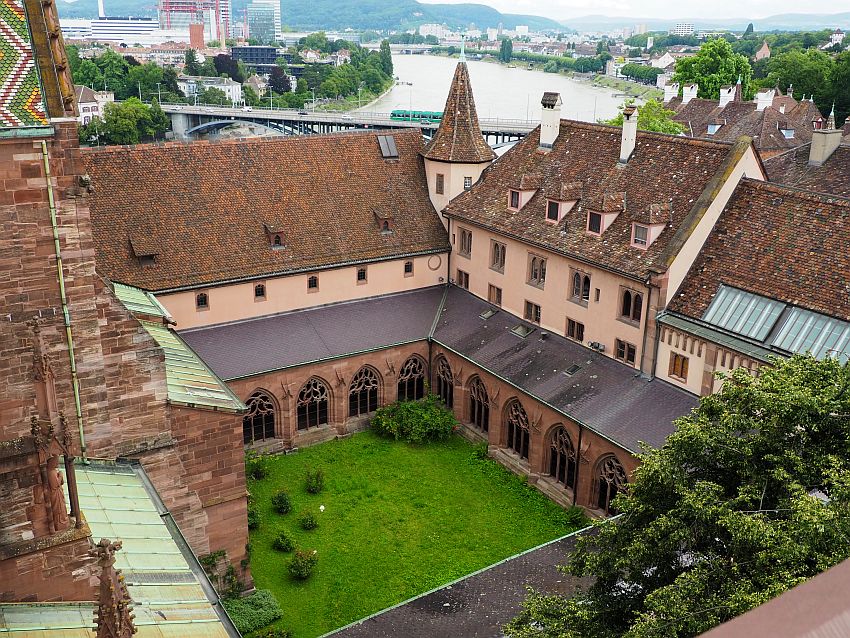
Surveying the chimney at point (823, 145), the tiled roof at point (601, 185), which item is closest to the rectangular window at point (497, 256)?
the tiled roof at point (601, 185)

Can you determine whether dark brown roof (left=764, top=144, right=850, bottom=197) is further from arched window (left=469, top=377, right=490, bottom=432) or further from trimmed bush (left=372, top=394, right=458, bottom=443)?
trimmed bush (left=372, top=394, right=458, bottom=443)

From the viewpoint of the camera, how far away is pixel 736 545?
17312 millimetres

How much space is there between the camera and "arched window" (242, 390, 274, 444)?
39.9 meters

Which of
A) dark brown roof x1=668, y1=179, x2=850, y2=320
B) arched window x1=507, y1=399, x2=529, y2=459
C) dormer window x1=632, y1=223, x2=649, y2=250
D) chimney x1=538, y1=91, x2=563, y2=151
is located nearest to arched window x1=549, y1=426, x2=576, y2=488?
arched window x1=507, y1=399, x2=529, y2=459

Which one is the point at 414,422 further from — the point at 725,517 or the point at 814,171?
the point at 814,171

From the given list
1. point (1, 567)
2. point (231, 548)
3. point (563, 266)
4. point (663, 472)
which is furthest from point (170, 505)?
point (563, 266)

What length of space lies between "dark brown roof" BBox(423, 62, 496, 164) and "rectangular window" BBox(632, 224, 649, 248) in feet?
42.3

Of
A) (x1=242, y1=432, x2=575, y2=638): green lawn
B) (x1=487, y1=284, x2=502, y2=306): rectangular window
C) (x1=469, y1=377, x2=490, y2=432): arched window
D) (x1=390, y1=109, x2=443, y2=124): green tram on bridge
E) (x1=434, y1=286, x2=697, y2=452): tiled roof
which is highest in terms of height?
(x1=487, y1=284, x2=502, y2=306): rectangular window

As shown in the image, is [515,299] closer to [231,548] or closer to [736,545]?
[231,548]

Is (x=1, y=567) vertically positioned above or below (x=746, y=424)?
below

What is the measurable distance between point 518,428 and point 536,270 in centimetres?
783

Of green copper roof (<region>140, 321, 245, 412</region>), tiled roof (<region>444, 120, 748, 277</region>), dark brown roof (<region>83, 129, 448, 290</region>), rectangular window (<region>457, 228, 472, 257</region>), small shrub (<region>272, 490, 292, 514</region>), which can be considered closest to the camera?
green copper roof (<region>140, 321, 245, 412</region>)

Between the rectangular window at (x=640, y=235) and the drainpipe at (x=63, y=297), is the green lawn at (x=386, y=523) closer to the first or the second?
the drainpipe at (x=63, y=297)

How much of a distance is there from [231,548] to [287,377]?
11213mm
